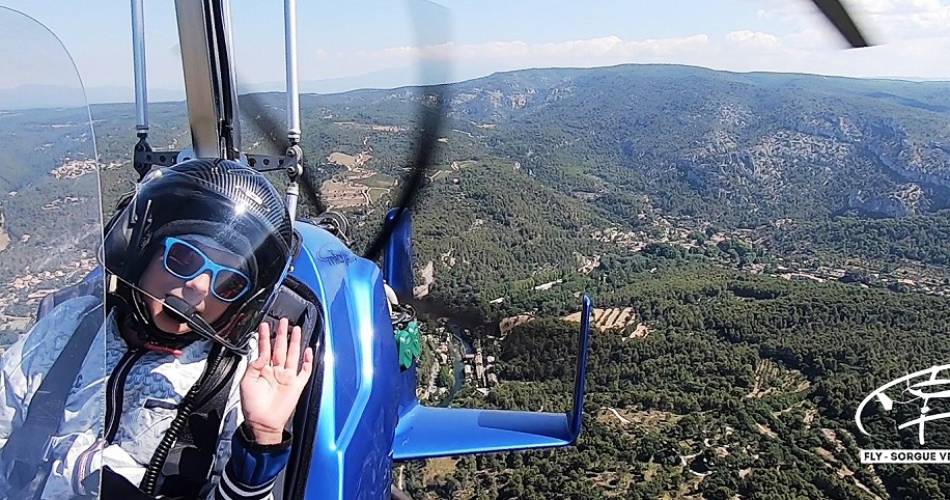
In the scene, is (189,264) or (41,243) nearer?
(41,243)

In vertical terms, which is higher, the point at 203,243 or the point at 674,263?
the point at 203,243

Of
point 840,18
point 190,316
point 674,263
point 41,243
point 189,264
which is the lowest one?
point 674,263

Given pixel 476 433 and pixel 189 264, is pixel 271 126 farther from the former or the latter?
pixel 189 264

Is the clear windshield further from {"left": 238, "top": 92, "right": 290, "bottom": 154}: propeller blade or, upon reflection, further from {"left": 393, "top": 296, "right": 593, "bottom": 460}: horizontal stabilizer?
{"left": 238, "top": 92, "right": 290, "bottom": 154}: propeller blade

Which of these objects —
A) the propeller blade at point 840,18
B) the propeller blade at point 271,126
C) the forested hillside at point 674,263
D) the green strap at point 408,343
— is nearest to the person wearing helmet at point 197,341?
the forested hillside at point 674,263

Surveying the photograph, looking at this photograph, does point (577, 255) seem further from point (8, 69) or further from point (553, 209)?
point (8, 69)

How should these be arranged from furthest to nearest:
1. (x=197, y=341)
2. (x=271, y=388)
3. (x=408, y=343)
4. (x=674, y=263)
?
(x=674, y=263) → (x=408, y=343) → (x=197, y=341) → (x=271, y=388)

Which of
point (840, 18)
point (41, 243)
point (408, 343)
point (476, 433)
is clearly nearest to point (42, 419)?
point (41, 243)
